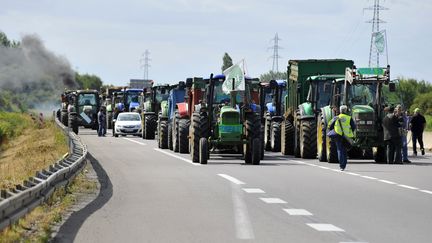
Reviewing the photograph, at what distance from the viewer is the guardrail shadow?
42.7 feet

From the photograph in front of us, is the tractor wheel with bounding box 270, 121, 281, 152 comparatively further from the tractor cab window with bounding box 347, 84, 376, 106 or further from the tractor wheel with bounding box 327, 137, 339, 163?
the tractor wheel with bounding box 327, 137, 339, 163

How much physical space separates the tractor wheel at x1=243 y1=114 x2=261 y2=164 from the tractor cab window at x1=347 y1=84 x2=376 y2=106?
3.21 metres

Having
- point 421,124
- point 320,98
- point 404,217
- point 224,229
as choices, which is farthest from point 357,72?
point 224,229

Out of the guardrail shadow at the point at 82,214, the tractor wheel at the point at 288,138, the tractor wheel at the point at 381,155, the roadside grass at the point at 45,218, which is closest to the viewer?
the roadside grass at the point at 45,218

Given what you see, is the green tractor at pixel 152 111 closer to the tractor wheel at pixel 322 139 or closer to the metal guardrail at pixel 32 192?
the tractor wheel at pixel 322 139

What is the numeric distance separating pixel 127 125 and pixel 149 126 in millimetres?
4974

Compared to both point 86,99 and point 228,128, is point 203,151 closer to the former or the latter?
point 228,128

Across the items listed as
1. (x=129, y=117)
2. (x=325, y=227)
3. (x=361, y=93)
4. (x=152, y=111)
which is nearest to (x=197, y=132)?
(x=361, y=93)

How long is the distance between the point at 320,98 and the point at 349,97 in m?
2.87

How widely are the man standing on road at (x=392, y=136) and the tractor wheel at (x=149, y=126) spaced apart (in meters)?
25.2

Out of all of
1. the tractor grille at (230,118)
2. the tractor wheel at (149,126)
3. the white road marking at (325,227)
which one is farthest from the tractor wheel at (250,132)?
the tractor wheel at (149,126)

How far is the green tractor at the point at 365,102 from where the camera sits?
3212cm

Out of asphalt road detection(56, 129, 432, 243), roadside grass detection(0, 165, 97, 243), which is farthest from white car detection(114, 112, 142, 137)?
roadside grass detection(0, 165, 97, 243)

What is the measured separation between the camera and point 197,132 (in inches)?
1228
